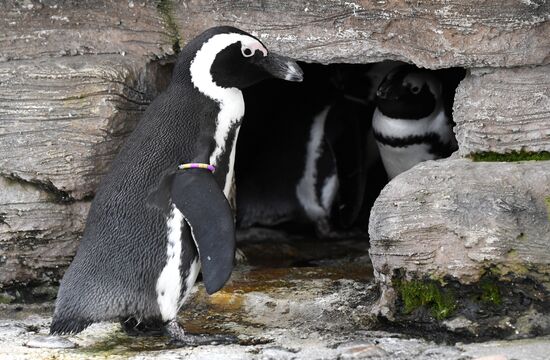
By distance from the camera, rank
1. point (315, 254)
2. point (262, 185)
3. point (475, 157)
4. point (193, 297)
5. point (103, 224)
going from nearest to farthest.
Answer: point (103, 224) → point (475, 157) → point (193, 297) → point (315, 254) → point (262, 185)

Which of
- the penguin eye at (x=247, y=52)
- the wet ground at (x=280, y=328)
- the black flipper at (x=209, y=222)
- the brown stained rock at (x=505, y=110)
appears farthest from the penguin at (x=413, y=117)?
the black flipper at (x=209, y=222)

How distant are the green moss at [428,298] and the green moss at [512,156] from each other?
0.41 metres

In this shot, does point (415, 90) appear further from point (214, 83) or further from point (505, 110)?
point (214, 83)

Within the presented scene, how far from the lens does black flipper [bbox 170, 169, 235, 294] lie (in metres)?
2.70

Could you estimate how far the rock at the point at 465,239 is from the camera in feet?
9.39

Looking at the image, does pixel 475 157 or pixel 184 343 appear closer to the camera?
pixel 184 343

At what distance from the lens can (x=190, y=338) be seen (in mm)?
2893

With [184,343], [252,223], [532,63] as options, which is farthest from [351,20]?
[252,223]

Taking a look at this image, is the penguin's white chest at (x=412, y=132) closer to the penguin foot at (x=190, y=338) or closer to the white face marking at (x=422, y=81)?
the white face marking at (x=422, y=81)

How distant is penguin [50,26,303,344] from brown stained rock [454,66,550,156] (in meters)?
0.51

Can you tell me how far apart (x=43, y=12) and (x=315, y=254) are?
4.35 feet

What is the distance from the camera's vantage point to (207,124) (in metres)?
2.93

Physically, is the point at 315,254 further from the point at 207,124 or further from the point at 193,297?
the point at 207,124

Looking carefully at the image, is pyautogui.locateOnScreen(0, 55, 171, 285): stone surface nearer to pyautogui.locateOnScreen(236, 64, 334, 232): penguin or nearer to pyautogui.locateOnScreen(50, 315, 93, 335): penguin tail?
pyautogui.locateOnScreen(50, 315, 93, 335): penguin tail
